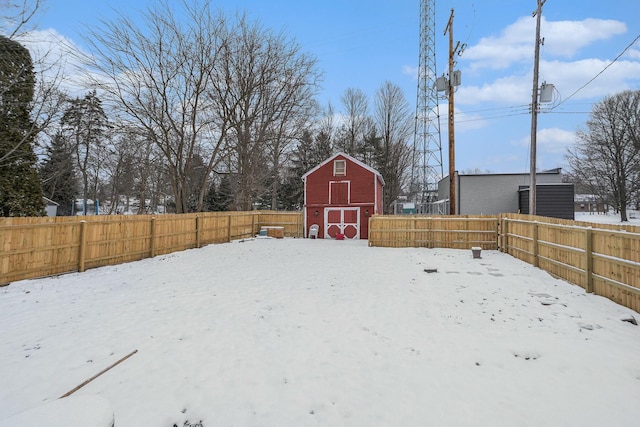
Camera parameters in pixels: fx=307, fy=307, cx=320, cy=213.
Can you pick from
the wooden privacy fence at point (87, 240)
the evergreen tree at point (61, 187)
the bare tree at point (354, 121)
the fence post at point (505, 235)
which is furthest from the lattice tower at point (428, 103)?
the evergreen tree at point (61, 187)

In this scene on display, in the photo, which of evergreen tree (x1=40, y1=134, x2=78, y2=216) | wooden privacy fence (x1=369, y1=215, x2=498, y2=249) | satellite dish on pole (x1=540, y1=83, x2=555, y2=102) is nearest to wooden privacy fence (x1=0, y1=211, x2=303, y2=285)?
wooden privacy fence (x1=369, y1=215, x2=498, y2=249)

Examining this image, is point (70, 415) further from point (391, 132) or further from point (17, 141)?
point (391, 132)

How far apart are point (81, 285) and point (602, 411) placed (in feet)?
27.8

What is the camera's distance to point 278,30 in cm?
1789

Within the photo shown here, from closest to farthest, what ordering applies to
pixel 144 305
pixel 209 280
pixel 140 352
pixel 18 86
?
pixel 140 352
pixel 144 305
pixel 209 280
pixel 18 86

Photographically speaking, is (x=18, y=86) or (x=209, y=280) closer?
(x=209, y=280)

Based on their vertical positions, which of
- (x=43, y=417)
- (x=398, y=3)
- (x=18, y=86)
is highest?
(x=398, y=3)

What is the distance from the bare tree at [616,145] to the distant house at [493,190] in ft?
33.9

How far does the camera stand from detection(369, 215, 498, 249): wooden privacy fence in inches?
484

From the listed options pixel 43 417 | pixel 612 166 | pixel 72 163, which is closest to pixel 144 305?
pixel 43 417

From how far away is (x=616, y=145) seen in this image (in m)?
24.8

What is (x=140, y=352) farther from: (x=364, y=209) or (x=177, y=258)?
(x=364, y=209)

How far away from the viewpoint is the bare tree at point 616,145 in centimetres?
2386

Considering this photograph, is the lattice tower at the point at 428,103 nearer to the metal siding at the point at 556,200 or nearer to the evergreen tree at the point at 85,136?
the metal siding at the point at 556,200
